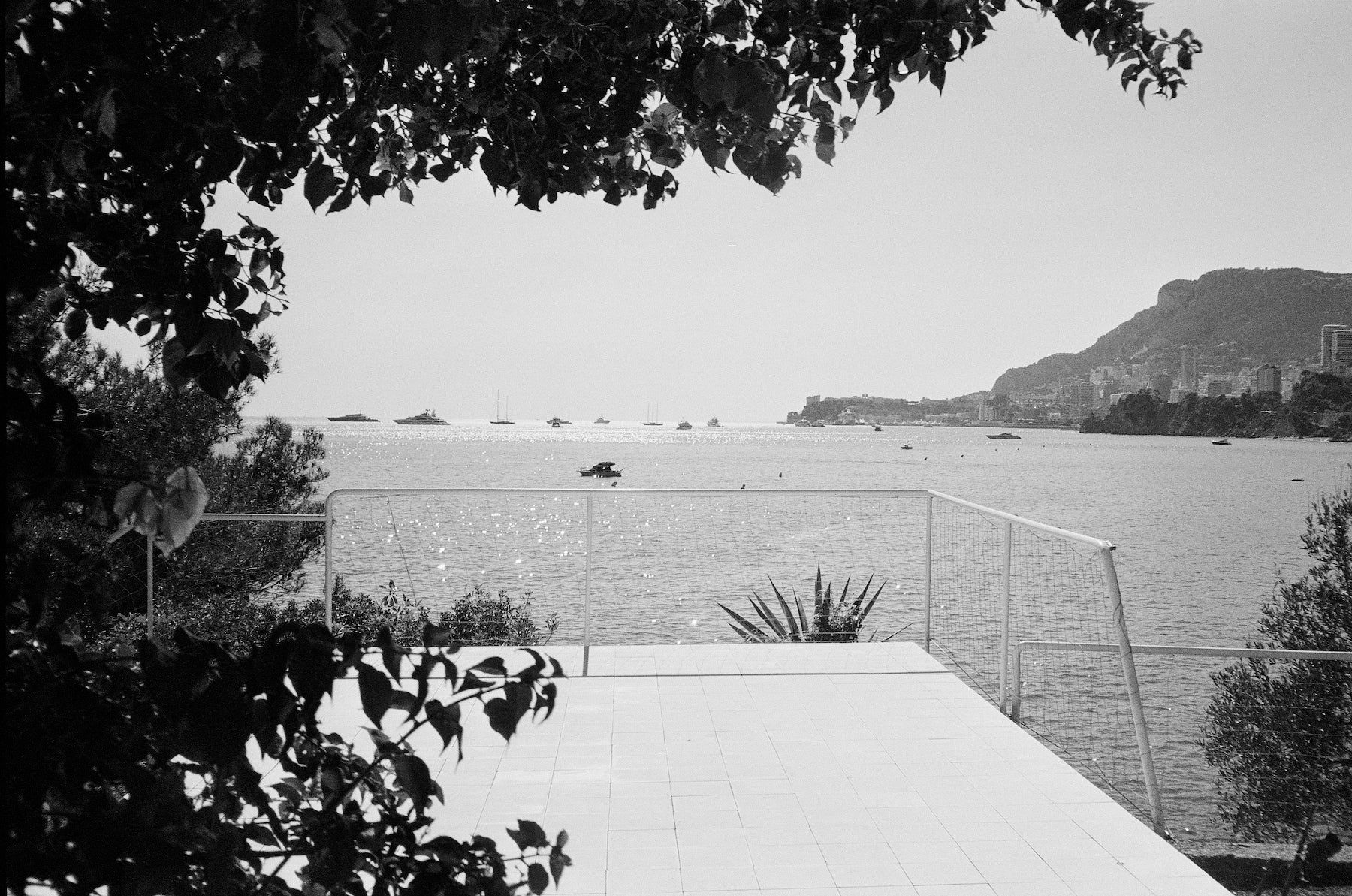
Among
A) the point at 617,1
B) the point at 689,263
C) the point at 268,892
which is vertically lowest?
the point at 268,892

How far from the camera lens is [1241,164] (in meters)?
16.9

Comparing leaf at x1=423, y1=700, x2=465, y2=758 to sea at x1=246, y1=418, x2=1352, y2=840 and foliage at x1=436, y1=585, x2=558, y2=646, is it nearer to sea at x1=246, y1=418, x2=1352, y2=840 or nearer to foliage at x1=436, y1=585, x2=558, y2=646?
sea at x1=246, y1=418, x2=1352, y2=840

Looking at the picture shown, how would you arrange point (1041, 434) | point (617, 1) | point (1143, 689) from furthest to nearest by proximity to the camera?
point (1041, 434)
point (1143, 689)
point (617, 1)

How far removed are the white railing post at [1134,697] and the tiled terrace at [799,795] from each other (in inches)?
4.3

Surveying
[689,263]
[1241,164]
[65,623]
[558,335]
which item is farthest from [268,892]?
[558,335]

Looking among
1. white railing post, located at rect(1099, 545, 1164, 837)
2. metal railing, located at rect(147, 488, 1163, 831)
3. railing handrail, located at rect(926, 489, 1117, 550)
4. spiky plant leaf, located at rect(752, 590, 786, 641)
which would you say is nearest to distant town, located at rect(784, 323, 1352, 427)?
spiky plant leaf, located at rect(752, 590, 786, 641)

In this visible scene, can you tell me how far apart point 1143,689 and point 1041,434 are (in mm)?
129307

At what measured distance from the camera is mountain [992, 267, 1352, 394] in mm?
47219

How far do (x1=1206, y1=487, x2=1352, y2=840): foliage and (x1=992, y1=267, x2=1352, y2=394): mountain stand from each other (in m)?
38.5

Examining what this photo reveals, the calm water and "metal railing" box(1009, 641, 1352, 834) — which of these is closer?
"metal railing" box(1009, 641, 1352, 834)

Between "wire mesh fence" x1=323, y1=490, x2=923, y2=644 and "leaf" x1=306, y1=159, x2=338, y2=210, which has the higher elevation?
"leaf" x1=306, y1=159, x2=338, y2=210

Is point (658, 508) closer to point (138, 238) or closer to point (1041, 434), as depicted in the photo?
point (138, 238)

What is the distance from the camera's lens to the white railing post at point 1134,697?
11.3 feet

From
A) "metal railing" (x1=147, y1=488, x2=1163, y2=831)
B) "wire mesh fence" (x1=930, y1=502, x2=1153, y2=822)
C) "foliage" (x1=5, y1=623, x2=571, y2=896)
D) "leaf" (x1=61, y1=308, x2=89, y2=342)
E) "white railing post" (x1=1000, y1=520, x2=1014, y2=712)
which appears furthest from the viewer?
"wire mesh fence" (x1=930, y1=502, x2=1153, y2=822)
